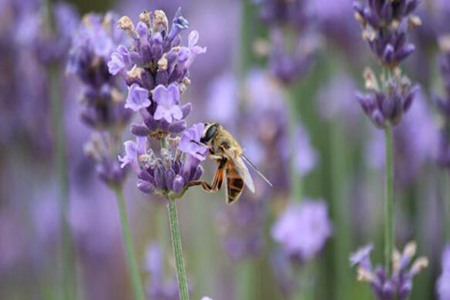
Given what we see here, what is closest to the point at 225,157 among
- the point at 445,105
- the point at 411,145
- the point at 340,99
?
the point at 445,105

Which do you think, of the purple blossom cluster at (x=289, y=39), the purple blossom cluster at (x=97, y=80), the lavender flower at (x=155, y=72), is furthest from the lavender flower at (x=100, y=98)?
the purple blossom cluster at (x=289, y=39)

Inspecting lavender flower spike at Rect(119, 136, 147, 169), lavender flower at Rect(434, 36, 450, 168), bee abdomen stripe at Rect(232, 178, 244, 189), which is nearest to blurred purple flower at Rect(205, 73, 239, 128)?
lavender flower at Rect(434, 36, 450, 168)

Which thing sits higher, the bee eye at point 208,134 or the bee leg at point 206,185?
the bee eye at point 208,134

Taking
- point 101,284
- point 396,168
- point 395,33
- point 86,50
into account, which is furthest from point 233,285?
point 395,33

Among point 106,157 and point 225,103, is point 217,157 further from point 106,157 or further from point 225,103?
point 225,103

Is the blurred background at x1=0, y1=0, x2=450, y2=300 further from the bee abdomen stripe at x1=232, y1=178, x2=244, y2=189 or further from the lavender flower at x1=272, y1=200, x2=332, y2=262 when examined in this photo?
the bee abdomen stripe at x1=232, y1=178, x2=244, y2=189

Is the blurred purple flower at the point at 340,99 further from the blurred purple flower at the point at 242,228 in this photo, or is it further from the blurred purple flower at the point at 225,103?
the blurred purple flower at the point at 242,228

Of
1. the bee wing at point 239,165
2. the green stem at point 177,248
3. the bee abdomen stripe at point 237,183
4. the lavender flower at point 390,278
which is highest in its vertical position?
the bee wing at point 239,165
